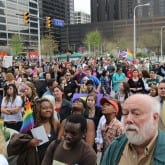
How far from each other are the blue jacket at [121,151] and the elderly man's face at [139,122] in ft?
0.25

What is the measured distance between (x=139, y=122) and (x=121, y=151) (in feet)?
0.92

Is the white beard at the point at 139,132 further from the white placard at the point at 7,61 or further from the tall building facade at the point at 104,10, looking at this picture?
the tall building facade at the point at 104,10

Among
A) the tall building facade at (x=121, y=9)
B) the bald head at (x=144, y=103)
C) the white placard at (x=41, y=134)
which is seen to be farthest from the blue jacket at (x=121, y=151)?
the tall building facade at (x=121, y=9)

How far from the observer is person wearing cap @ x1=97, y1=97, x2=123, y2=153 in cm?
560

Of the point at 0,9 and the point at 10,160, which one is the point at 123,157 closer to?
the point at 10,160

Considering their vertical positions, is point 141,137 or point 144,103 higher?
point 144,103

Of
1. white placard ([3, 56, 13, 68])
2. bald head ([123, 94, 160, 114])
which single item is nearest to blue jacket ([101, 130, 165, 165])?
bald head ([123, 94, 160, 114])

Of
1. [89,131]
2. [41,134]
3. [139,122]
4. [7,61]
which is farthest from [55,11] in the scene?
[139,122]

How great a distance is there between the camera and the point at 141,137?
2.76 meters

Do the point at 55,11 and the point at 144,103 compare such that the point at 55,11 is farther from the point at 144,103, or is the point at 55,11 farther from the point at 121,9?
the point at 144,103

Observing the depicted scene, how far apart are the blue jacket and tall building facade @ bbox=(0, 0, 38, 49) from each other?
120 metres

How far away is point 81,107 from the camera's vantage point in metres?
6.25

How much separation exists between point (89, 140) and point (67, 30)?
446 feet

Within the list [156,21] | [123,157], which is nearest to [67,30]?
[156,21]
